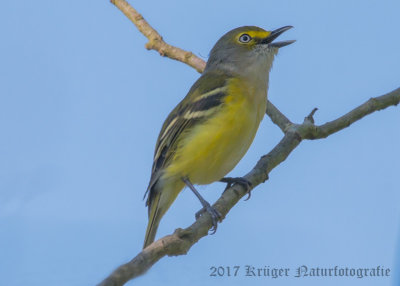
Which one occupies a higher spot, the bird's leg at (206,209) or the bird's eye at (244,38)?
the bird's eye at (244,38)

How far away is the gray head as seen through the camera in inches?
281

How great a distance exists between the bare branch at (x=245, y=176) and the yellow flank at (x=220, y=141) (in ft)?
0.99

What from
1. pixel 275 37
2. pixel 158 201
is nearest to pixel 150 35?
pixel 275 37

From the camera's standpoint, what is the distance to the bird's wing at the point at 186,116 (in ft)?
21.4

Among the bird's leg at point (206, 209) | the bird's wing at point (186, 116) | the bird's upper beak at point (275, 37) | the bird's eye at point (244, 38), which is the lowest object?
the bird's leg at point (206, 209)

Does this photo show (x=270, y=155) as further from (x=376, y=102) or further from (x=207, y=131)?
(x=376, y=102)

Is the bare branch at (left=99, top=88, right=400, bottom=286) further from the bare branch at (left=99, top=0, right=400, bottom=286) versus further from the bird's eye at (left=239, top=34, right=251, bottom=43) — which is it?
the bird's eye at (left=239, top=34, right=251, bottom=43)

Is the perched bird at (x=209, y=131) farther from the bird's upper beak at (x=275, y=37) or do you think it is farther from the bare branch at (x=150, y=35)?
the bare branch at (x=150, y=35)

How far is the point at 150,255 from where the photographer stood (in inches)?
150

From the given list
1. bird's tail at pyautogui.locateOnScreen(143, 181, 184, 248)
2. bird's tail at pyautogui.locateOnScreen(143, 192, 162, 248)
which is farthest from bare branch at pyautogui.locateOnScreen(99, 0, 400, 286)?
bird's tail at pyautogui.locateOnScreen(143, 192, 162, 248)

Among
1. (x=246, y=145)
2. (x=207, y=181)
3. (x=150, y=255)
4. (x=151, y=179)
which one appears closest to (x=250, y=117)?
(x=246, y=145)

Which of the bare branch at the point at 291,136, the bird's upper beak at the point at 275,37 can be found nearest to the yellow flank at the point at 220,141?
the bare branch at the point at 291,136

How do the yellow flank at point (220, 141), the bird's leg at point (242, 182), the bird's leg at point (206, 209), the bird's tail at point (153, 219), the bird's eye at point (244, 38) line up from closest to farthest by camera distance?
the bird's leg at point (206, 209), the bird's leg at point (242, 182), the yellow flank at point (220, 141), the bird's tail at point (153, 219), the bird's eye at point (244, 38)

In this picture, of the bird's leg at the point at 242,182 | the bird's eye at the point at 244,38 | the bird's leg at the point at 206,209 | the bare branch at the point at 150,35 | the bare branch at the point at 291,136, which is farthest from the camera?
the bird's eye at the point at 244,38
